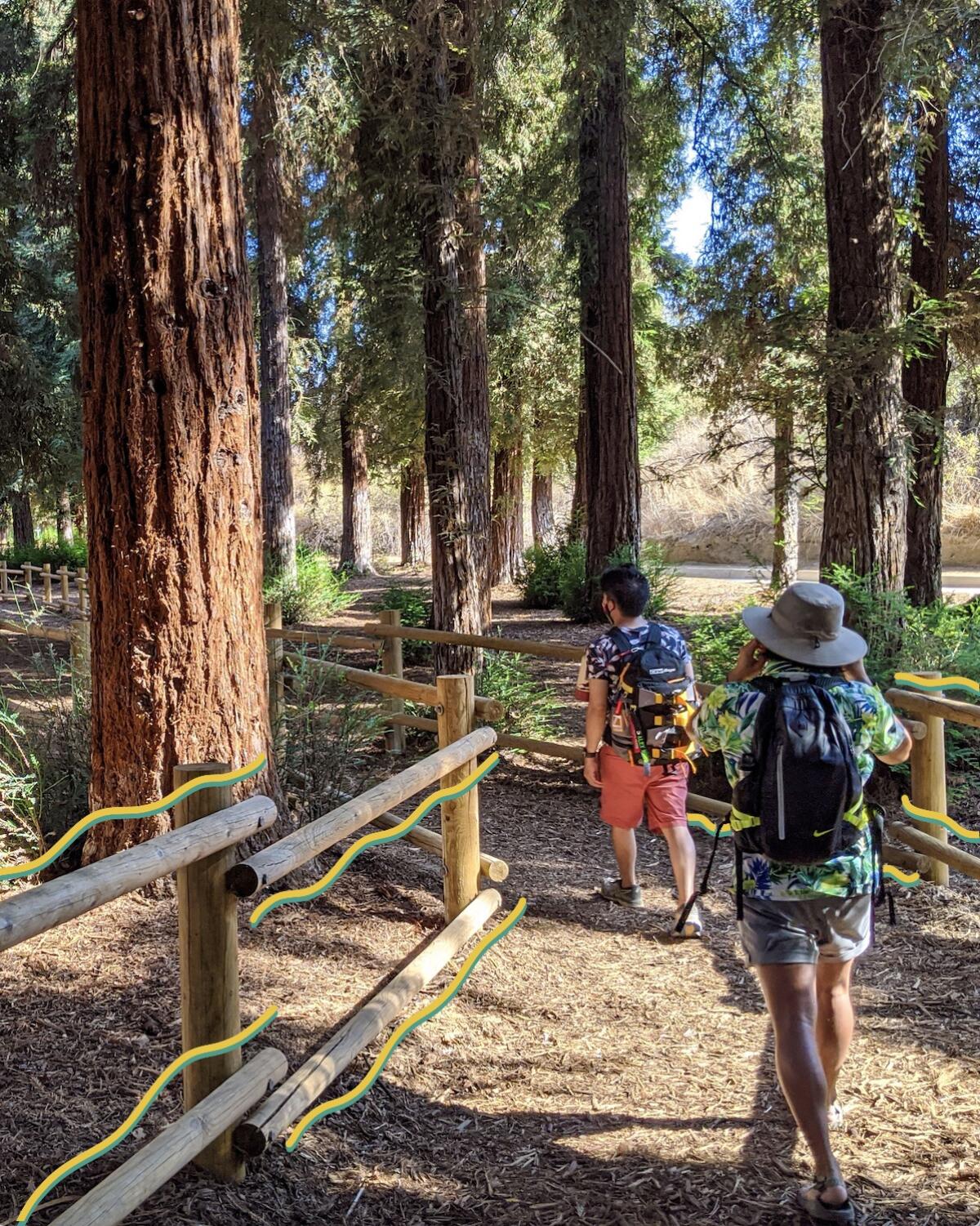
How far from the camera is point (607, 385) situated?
1359cm

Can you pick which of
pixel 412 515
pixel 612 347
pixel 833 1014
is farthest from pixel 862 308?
pixel 412 515

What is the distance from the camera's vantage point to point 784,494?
8.59 metres

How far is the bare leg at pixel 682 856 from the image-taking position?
5027 mm

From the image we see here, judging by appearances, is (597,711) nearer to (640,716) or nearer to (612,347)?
(640,716)

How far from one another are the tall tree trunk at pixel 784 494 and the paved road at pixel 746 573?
3.53 meters

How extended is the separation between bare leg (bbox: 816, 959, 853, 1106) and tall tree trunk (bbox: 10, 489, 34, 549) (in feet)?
110

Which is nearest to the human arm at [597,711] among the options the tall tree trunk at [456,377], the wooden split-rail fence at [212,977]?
the wooden split-rail fence at [212,977]

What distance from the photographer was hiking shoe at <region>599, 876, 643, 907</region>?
18.3ft

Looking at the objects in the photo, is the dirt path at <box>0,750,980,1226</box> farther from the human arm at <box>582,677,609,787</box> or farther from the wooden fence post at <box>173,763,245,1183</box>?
the human arm at <box>582,677,609,787</box>

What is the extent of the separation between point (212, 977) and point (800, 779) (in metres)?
1.70

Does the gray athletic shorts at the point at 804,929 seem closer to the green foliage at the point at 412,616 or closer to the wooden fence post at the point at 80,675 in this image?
the wooden fence post at the point at 80,675

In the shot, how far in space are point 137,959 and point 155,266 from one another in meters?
2.87

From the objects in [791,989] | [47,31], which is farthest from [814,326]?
[47,31]

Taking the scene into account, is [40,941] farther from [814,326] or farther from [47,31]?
[47,31]
